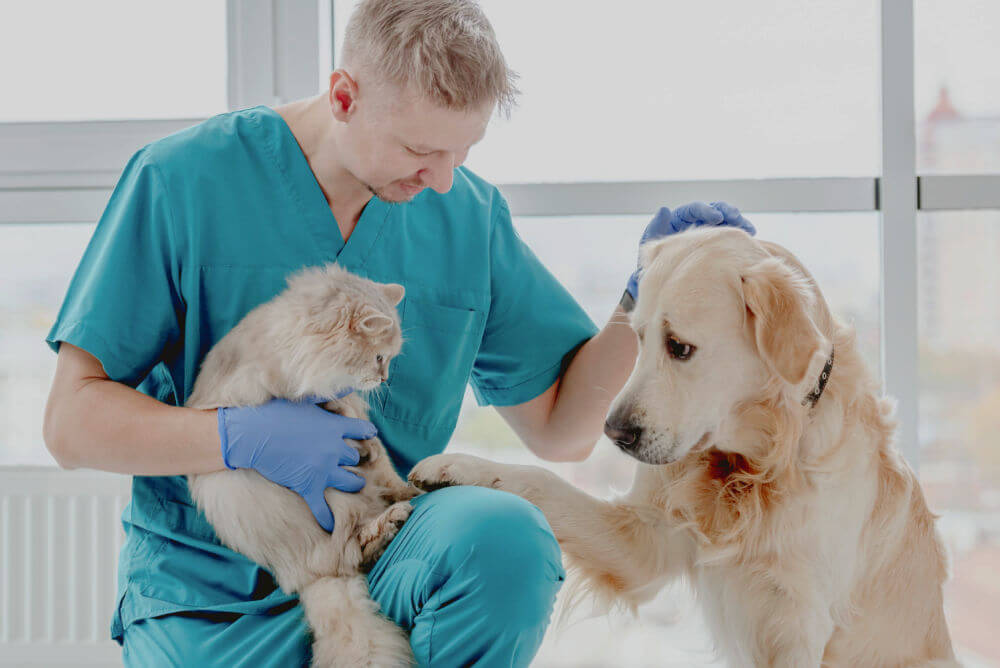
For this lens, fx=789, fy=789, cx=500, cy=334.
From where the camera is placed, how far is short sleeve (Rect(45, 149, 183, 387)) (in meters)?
1.21

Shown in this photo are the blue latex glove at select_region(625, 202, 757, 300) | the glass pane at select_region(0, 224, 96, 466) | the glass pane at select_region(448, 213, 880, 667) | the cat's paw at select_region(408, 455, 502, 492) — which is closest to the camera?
the cat's paw at select_region(408, 455, 502, 492)

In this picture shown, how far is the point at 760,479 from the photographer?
1.25 m

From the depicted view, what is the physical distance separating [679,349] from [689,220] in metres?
0.36

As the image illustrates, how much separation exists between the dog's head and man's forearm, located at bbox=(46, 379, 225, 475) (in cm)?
61

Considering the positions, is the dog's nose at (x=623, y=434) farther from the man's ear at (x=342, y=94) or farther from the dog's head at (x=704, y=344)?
the man's ear at (x=342, y=94)

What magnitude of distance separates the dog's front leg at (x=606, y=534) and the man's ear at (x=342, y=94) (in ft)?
1.91

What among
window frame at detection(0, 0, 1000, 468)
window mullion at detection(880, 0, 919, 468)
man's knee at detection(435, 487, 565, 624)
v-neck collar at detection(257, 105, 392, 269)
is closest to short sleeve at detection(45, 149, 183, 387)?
v-neck collar at detection(257, 105, 392, 269)

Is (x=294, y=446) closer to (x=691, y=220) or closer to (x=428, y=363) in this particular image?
(x=428, y=363)

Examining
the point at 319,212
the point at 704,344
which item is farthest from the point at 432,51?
the point at 704,344

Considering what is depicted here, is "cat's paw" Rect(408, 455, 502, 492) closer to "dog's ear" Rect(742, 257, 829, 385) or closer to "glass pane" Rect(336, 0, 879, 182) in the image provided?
"dog's ear" Rect(742, 257, 829, 385)

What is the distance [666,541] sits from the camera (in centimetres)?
134

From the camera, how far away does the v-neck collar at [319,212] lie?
138 centimetres

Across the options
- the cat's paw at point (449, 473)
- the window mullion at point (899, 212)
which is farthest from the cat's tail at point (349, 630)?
the window mullion at point (899, 212)

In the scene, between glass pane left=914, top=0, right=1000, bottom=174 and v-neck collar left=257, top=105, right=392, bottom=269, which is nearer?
v-neck collar left=257, top=105, right=392, bottom=269
